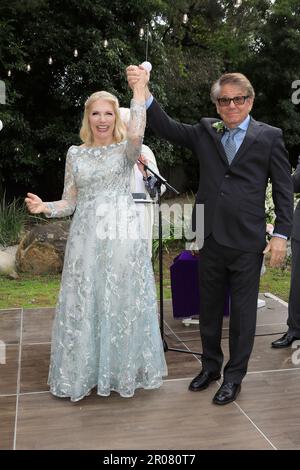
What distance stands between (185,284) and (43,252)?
268cm

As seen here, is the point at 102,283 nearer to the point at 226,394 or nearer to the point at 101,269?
the point at 101,269

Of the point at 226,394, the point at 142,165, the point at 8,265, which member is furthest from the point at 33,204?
the point at 8,265

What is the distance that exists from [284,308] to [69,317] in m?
2.60

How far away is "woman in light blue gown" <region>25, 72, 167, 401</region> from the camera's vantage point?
3.00 metres

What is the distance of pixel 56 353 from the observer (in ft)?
10.3

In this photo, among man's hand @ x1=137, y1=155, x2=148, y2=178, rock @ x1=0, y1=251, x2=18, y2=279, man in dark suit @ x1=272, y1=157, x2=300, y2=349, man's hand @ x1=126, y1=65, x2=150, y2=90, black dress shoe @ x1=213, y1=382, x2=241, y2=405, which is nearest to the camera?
man's hand @ x1=126, y1=65, x2=150, y2=90

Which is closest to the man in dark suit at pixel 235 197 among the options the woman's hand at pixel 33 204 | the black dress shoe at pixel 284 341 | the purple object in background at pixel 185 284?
the woman's hand at pixel 33 204

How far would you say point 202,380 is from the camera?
324 centimetres

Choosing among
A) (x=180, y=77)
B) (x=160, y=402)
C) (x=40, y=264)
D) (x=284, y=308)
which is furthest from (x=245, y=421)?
(x=180, y=77)

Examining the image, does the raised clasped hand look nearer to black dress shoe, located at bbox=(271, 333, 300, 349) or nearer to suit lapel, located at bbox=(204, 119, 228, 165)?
suit lapel, located at bbox=(204, 119, 228, 165)

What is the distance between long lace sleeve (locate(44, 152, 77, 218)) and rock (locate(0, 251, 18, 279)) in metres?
3.55

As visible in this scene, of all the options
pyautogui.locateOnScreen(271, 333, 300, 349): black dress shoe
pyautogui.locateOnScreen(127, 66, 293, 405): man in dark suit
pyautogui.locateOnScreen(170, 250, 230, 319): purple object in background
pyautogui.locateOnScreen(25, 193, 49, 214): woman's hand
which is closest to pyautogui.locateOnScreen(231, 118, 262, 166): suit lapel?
pyautogui.locateOnScreen(127, 66, 293, 405): man in dark suit

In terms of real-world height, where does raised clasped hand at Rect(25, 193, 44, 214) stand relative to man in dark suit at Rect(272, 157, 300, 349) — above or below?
above

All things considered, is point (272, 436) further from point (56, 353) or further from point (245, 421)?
point (56, 353)
